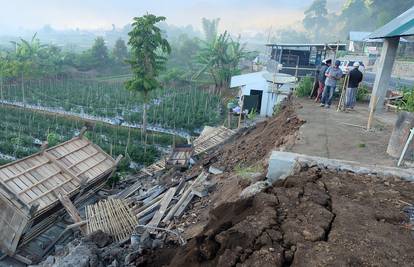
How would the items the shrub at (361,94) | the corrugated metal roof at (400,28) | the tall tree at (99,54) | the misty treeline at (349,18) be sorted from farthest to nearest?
the misty treeline at (349,18) < the tall tree at (99,54) < the shrub at (361,94) < the corrugated metal roof at (400,28)

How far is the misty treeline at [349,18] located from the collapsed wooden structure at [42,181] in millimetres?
43442

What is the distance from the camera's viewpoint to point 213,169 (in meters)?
8.24

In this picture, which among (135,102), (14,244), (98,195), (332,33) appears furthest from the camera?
(332,33)

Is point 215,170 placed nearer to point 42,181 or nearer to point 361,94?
point 42,181

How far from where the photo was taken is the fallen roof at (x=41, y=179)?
696cm

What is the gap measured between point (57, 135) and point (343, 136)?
15.4 meters

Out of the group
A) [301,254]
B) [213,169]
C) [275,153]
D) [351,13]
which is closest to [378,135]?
[275,153]

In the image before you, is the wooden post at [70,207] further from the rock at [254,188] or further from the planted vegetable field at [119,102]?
the planted vegetable field at [119,102]

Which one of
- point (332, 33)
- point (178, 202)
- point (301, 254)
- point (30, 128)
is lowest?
point (30, 128)

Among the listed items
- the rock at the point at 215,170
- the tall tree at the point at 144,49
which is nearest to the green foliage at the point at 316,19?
the tall tree at the point at 144,49

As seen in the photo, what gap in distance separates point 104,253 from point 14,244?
3.04 metres

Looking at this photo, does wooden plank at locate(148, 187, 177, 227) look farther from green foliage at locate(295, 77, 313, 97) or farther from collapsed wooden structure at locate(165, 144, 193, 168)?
green foliage at locate(295, 77, 313, 97)

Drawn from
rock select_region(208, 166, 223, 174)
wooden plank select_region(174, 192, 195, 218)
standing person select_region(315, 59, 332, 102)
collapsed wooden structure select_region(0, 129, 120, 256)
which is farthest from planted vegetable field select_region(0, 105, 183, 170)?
wooden plank select_region(174, 192, 195, 218)

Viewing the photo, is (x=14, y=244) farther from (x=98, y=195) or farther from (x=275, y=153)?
(x=275, y=153)
